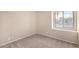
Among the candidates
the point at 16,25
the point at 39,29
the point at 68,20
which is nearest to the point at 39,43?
the point at 39,29

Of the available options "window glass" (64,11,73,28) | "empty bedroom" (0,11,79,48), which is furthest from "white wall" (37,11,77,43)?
"window glass" (64,11,73,28)

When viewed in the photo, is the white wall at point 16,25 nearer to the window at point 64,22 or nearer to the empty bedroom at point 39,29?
the empty bedroom at point 39,29

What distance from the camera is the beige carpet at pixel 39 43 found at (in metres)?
1.00

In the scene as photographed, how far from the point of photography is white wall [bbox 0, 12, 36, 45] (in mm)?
971

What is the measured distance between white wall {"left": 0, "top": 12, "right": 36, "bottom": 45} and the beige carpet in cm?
7

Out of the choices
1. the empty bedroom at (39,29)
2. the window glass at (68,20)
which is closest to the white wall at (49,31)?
the empty bedroom at (39,29)

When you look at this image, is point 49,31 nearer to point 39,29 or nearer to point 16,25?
point 39,29

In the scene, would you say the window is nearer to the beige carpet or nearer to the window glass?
the window glass

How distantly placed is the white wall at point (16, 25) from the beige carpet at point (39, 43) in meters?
0.07

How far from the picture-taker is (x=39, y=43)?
41.6 inches
